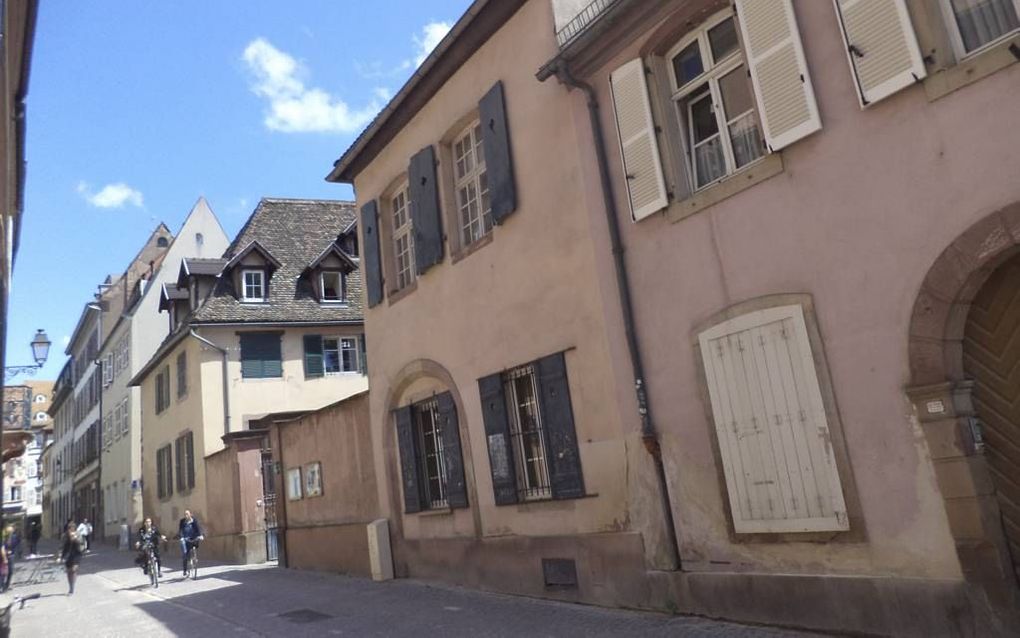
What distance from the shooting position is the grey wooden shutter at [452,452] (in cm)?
1165

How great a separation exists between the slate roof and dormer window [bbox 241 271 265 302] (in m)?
0.26

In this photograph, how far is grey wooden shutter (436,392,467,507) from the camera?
11.6 metres

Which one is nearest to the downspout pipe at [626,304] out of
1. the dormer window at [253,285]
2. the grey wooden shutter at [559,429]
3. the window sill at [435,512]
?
Answer: the grey wooden shutter at [559,429]

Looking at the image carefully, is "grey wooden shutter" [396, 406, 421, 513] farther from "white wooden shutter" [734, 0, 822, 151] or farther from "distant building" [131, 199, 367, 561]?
"distant building" [131, 199, 367, 561]

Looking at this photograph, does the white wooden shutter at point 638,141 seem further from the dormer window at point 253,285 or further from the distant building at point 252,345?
the dormer window at point 253,285

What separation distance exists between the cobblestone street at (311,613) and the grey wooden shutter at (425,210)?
5017mm

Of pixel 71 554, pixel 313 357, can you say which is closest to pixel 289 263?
pixel 313 357

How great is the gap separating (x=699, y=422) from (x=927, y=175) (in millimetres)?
3047

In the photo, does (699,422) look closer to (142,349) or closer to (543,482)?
(543,482)

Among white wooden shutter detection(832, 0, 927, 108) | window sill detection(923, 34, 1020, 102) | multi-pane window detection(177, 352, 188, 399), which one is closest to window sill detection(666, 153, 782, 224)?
white wooden shutter detection(832, 0, 927, 108)

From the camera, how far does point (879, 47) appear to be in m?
6.11

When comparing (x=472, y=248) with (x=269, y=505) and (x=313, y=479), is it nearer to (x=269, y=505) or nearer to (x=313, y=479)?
(x=313, y=479)

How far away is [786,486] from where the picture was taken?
22.7ft

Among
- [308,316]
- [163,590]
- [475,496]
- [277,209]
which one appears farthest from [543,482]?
[277,209]
